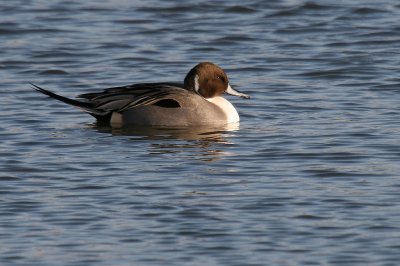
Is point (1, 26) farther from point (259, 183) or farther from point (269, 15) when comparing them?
point (259, 183)

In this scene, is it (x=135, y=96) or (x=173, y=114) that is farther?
(x=135, y=96)

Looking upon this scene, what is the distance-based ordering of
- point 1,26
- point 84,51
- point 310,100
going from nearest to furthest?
point 310,100 < point 84,51 < point 1,26

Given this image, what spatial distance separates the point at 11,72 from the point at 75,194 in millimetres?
5984

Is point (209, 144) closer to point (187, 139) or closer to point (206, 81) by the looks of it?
point (187, 139)

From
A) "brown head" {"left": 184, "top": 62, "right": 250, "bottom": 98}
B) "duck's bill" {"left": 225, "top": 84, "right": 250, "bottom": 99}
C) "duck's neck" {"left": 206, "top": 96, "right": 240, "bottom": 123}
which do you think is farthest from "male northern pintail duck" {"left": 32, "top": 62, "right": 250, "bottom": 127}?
"duck's bill" {"left": 225, "top": 84, "right": 250, "bottom": 99}

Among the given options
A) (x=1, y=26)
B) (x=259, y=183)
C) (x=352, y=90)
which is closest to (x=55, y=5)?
(x=1, y=26)

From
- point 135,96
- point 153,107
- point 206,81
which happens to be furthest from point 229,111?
point 135,96

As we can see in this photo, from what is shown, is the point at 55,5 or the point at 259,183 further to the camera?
the point at 55,5

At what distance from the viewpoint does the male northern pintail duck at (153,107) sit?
13.5 metres

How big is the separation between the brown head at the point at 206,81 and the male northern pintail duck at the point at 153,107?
167 millimetres

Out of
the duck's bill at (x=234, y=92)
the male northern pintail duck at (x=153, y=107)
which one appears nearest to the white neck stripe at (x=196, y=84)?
the male northern pintail duck at (x=153, y=107)

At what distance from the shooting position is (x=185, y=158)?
1190cm

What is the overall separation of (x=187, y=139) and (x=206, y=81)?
3.66 ft

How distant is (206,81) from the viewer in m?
13.9
